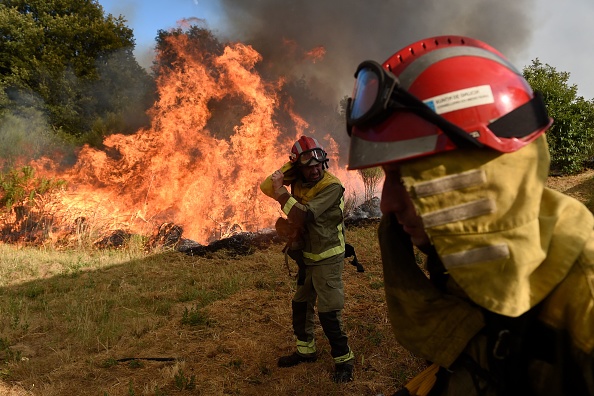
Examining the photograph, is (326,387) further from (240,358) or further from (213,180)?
(213,180)

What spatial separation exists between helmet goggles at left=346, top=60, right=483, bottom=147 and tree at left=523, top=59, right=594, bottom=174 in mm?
16721

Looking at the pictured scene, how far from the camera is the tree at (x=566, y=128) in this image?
1527 cm

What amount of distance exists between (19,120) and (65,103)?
2954 mm

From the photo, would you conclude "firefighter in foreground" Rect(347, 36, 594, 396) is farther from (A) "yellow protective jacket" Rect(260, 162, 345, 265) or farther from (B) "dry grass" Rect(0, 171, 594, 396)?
(B) "dry grass" Rect(0, 171, 594, 396)

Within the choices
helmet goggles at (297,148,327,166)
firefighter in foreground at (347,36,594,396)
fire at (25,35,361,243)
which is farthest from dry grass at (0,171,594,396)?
firefighter in foreground at (347,36,594,396)

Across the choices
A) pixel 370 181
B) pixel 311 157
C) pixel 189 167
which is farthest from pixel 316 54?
pixel 311 157

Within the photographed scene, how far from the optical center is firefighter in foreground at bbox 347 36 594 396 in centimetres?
92

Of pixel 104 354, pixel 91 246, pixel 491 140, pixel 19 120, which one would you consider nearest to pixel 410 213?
pixel 491 140

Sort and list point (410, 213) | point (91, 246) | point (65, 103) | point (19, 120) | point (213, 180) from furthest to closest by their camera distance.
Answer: point (65, 103) < point (19, 120) < point (213, 180) < point (91, 246) < point (410, 213)

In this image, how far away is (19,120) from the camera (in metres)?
16.0

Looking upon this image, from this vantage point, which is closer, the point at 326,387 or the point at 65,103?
the point at 326,387

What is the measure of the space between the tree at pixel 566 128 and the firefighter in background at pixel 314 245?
46.7ft

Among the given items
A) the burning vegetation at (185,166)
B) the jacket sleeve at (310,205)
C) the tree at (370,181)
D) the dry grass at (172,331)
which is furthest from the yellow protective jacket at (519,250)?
the tree at (370,181)

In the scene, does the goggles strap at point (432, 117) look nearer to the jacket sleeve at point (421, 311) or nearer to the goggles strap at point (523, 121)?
the goggles strap at point (523, 121)
